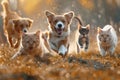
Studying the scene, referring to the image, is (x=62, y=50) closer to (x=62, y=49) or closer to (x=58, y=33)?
(x=62, y=49)

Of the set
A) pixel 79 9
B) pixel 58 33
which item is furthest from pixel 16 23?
pixel 79 9

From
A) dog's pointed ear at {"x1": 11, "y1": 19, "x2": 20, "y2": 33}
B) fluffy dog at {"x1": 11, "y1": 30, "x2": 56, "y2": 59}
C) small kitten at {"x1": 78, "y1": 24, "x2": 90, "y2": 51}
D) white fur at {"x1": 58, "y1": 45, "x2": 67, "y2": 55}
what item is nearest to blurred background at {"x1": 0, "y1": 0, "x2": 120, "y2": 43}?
small kitten at {"x1": 78, "y1": 24, "x2": 90, "y2": 51}

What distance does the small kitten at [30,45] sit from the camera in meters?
14.3

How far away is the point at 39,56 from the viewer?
47.3 feet

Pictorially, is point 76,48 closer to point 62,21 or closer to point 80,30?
point 80,30

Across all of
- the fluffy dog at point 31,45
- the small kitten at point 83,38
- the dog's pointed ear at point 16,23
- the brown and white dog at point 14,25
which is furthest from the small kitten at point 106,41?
the fluffy dog at point 31,45

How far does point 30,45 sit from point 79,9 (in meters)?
23.8

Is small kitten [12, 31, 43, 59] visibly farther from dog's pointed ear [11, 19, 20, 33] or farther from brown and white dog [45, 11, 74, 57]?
dog's pointed ear [11, 19, 20, 33]

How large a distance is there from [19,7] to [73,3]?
4.26 meters

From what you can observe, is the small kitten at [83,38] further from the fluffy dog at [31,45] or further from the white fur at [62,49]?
the fluffy dog at [31,45]

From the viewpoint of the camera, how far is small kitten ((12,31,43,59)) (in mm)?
14336

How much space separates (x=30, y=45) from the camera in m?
14.3

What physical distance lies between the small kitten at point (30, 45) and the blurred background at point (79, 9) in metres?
21.4

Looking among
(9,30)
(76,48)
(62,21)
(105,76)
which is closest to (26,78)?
(105,76)
